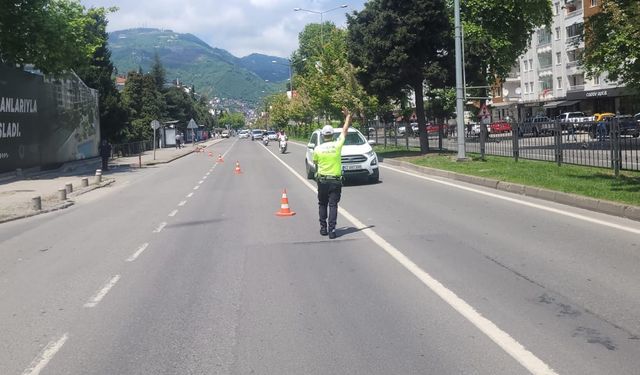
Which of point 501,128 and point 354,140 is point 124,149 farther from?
point 354,140

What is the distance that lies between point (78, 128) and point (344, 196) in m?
26.8

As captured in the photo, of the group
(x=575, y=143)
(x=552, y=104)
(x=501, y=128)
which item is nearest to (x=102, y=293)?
(x=575, y=143)

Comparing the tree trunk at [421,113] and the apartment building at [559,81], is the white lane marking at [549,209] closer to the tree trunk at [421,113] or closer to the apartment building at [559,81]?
the tree trunk at [421,113]

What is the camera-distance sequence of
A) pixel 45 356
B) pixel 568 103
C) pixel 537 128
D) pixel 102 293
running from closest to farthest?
pixel 45 356
pixel 102 293
pixel 537 128
pixel 568 103

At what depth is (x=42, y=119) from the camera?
1261 inches

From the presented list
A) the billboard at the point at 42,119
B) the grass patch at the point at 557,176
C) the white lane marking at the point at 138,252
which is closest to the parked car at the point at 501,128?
the grass patch at the point at 557,176

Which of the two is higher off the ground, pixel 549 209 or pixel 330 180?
pixel 330 180

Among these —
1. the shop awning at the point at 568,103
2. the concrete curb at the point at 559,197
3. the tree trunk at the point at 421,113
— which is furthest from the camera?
the shop awning at the point at 568,103

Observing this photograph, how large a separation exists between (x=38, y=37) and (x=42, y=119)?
503 cm

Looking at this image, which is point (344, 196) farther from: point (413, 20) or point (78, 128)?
point (78, 128)

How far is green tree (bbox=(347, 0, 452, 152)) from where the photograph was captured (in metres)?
29.0

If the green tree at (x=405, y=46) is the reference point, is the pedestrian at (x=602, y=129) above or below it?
below

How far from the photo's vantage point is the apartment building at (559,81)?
60.9 meters

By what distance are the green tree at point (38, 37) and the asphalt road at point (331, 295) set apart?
61.4 feet
